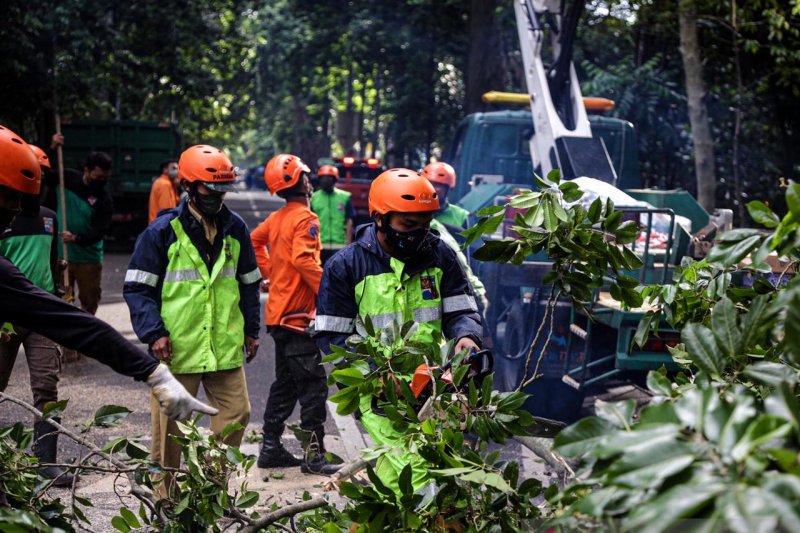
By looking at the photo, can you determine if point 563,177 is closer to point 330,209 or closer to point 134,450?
point 330,209

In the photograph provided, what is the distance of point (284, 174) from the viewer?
261 inches

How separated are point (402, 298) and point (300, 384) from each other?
2.37 m

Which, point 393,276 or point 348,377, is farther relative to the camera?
point 393,276

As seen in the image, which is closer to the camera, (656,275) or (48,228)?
(48,228)

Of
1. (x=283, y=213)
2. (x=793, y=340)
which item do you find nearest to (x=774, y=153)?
(x=283, y=213)

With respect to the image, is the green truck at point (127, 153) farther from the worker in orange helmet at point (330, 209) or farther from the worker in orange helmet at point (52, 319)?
the worker in orange helmet at point (52, 319)

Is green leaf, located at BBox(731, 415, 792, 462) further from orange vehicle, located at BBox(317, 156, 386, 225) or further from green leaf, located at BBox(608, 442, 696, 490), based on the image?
orange vehicle, located at BBox(317, 156, 386, 225)

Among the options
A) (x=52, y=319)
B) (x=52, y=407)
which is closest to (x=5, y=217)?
(x=52, y=319)

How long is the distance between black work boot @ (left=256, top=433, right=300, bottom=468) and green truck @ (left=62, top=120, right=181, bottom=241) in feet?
50.3

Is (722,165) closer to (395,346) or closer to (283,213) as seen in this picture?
(283,213)

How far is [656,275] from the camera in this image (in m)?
7.61

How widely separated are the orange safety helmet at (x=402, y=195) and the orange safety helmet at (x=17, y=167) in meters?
1.48

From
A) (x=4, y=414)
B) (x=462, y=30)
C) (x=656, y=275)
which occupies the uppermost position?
(x=462, y=30)

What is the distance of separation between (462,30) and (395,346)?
20.3 metres
